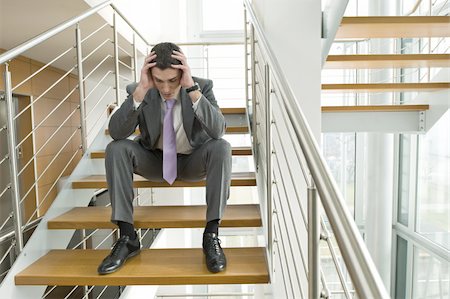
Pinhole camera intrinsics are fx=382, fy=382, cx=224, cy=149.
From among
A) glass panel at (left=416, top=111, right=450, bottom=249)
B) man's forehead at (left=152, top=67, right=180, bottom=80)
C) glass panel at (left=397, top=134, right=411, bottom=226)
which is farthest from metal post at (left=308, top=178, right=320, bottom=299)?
glass panel at (left=397, top=134, right=411, bottom=226)

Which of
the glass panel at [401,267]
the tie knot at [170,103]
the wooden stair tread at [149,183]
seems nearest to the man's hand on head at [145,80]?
the tie knot at [170,103]

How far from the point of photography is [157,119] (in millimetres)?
1702

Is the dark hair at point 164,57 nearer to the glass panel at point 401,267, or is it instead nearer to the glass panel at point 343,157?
the glass panel at point 343,157

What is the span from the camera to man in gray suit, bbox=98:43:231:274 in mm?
1501

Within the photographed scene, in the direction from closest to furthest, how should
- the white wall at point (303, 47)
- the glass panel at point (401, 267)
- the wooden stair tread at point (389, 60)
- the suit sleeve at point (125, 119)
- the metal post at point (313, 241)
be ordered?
the metal post at point (313, 241) → the suit sleeve at point (125, 119) → the white wall at point (303, 47) → the wooden stair tread at point (389, 60) → the glass panel at point (401, 267)

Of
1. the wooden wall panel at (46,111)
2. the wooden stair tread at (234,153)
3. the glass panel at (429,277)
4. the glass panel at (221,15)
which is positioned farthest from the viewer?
the glass panel at (221,15)

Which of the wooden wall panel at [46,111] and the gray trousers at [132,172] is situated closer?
the gray trousers at [132,172]

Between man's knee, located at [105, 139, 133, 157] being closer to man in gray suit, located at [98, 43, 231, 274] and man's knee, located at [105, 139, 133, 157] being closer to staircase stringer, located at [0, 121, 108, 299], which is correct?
man in gray suit, located at [98, 43, 231, 274]

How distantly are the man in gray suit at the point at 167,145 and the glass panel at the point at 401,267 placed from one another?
3736mm

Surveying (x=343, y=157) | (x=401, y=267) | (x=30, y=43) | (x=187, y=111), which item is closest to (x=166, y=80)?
(x=187, y=111)

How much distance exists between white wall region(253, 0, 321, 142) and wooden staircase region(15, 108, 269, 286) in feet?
1.60

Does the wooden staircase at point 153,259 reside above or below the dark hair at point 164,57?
below

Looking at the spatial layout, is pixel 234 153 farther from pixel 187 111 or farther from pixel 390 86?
pixel 390 86

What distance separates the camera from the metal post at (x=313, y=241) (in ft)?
2.36
